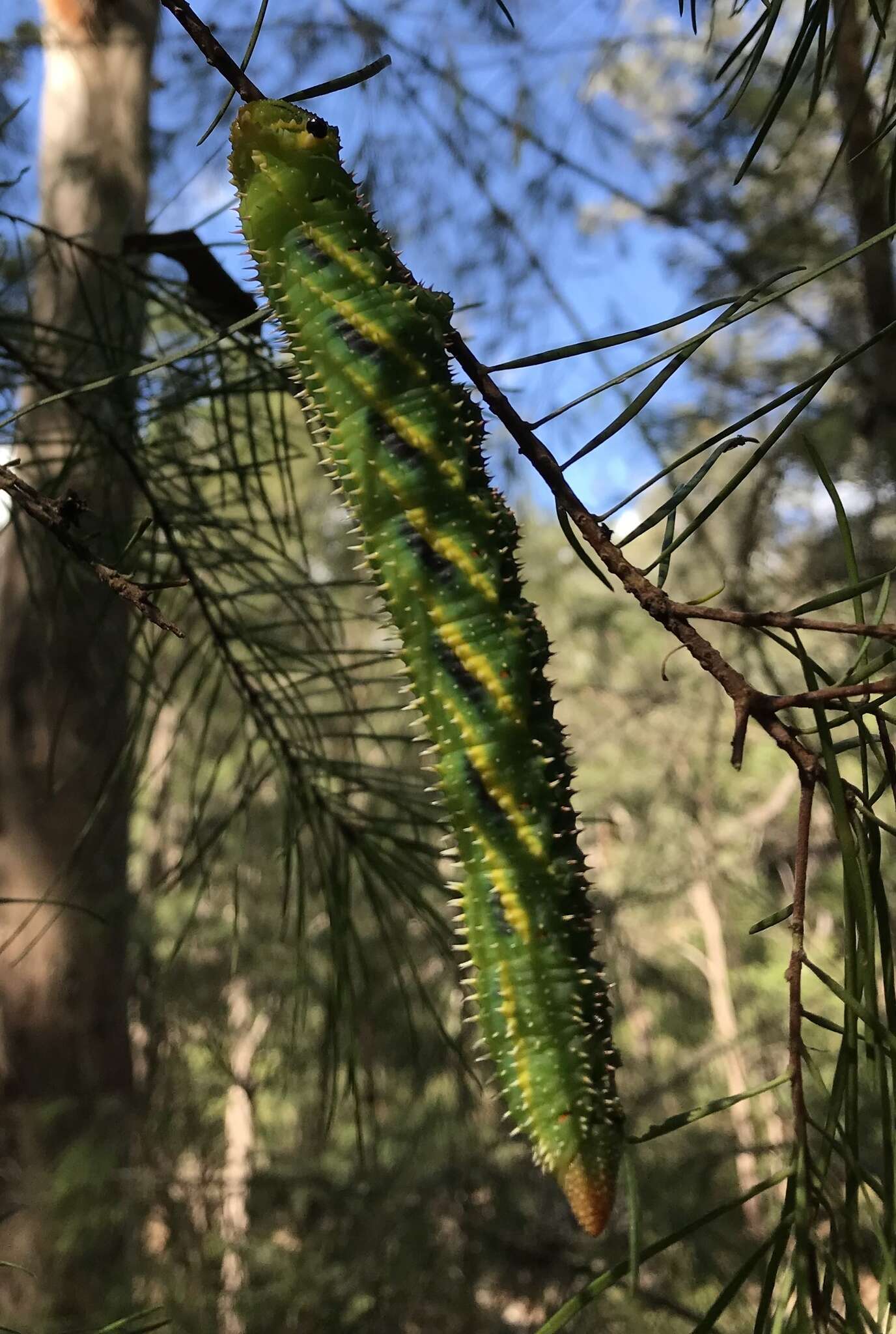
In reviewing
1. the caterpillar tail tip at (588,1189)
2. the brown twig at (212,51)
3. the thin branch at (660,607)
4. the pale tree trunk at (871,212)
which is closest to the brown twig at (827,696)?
the thin branch at (660,607)

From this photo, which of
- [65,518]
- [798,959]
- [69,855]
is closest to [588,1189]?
[798,959]

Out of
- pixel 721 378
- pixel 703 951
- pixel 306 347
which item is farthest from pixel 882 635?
pixel 703 951

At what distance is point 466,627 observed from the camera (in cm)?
35

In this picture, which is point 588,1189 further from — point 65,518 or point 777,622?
point 65,518

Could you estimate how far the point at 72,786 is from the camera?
1.60m

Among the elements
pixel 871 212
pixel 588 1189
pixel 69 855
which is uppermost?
pixel 871 212

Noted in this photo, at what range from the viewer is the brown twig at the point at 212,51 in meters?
0.39

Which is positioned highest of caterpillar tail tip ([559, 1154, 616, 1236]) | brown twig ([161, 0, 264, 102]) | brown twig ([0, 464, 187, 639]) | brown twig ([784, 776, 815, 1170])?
brown twig ([161, 0, 264, 102])

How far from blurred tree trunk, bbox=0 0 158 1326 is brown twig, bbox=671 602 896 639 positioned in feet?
3.23

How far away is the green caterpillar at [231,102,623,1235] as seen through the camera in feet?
1.13

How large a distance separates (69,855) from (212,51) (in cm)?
146

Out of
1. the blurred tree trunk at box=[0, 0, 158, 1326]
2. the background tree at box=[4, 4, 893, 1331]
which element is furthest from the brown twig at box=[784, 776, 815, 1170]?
the blurred tree trunk at box=[0, 0, 158, 1326]

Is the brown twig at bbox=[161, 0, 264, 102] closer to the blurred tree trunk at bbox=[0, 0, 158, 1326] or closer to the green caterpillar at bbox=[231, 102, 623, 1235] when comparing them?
the green caterpillar at bbox=[231, 102, 623, 1235]

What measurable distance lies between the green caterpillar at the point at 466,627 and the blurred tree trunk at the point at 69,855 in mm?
893
